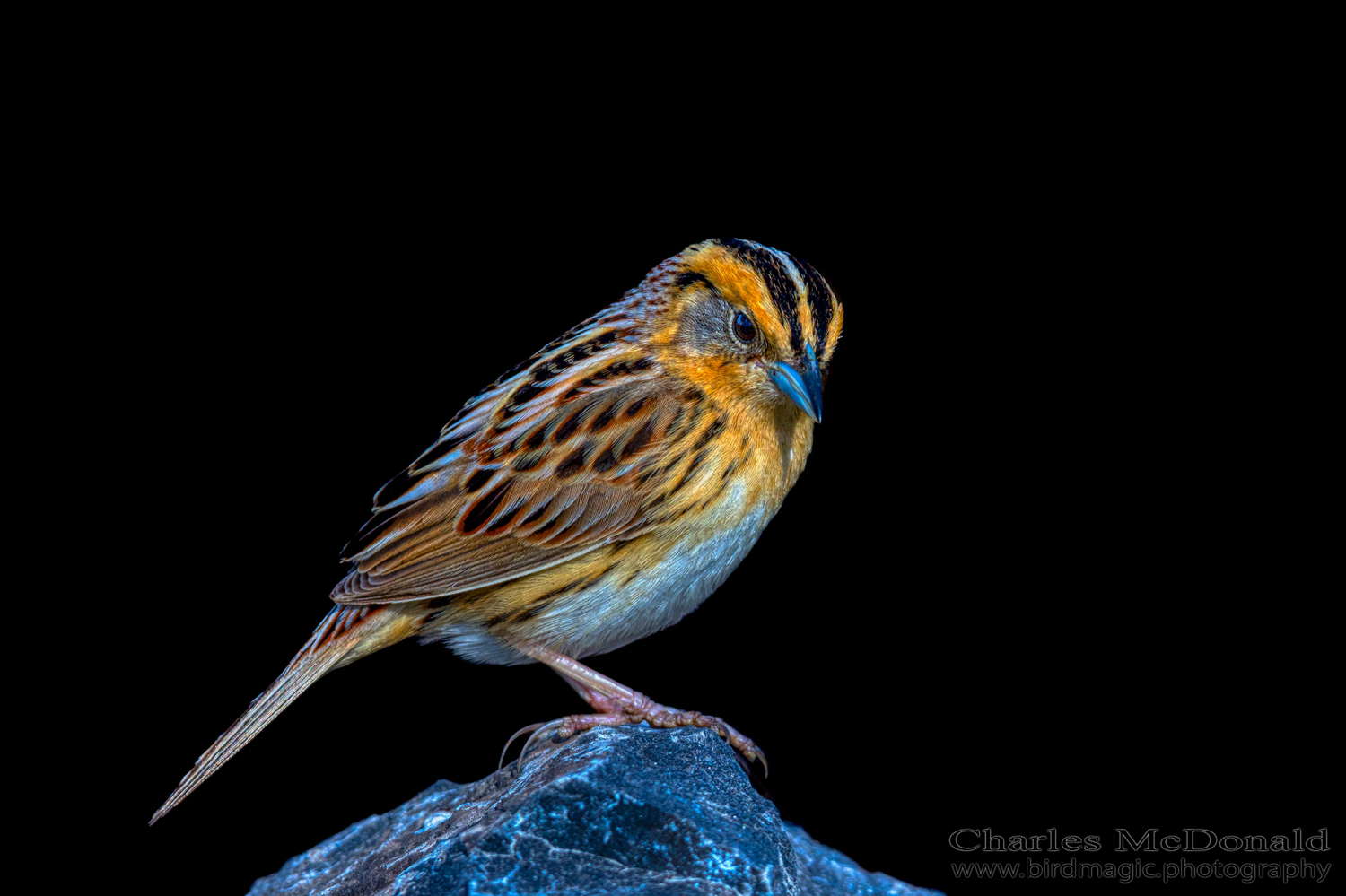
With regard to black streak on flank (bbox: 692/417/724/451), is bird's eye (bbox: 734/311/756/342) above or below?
above

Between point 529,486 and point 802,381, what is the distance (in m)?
1.43

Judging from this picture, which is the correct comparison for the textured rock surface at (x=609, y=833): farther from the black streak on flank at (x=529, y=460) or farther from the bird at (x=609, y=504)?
the black streak on flank at (x=529, y=460)

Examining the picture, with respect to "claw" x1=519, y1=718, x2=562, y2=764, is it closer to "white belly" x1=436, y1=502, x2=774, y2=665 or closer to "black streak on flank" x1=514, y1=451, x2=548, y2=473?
"white belly" x1=436, y1=502, x2=774, y2=665

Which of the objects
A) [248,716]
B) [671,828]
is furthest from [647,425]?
[248,716]

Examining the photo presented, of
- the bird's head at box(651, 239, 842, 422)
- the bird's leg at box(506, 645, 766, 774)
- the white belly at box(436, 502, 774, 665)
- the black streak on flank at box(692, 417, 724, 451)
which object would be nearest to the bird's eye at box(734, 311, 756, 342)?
the bird's head at box(651, 239, 842, 422)

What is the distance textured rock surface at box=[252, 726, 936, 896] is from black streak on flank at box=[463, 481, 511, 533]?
3.79 ft

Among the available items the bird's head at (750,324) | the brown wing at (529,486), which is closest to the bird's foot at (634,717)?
the brown wing at (529,486)

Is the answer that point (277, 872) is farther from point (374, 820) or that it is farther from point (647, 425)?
point (647, 425)

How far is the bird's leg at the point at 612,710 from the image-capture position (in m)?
6.70

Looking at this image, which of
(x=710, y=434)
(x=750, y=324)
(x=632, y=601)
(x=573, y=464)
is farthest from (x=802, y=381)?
(x=632, y=601)

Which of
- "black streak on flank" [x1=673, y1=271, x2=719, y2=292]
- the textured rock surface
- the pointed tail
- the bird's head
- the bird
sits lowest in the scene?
the textured rock surface

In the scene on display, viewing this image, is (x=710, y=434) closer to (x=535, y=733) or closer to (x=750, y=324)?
(x=750, y=324)

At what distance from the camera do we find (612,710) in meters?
6.77

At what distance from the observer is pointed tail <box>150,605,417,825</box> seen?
21.6 ft
